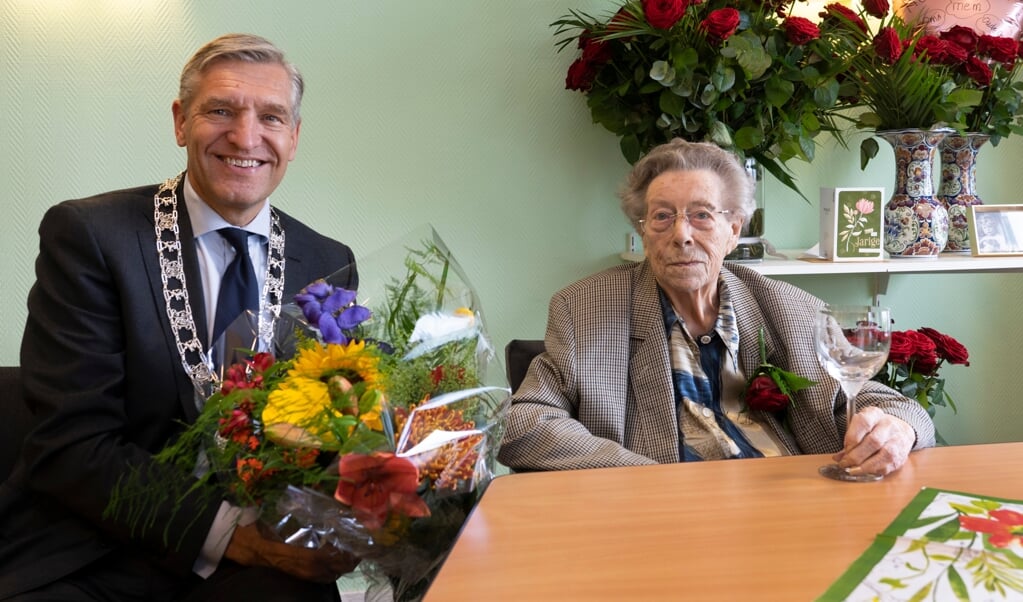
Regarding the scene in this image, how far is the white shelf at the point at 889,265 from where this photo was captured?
8.34 feet

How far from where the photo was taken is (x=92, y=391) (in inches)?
62.6

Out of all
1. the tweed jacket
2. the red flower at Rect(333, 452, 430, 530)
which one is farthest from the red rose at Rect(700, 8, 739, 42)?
the red flower at Rect(333, 452, 430, 530)

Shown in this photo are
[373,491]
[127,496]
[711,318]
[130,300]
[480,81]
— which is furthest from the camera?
[480,81]

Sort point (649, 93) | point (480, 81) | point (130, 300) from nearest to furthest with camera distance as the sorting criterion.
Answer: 1. point (130, 300)
2. point (649, 93)
3. point (480, 81)

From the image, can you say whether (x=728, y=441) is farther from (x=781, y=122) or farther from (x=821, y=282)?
(x=821, y=282)

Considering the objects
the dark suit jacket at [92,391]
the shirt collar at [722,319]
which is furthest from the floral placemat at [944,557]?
the dark suit jacket at [92,391]

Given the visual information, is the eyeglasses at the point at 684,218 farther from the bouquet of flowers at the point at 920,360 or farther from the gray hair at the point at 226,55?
the gray hair at the point at 226,55

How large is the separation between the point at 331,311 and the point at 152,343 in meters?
0.58

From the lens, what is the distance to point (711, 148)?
2.10 m

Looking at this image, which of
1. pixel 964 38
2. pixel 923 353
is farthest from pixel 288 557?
pixel 964 38

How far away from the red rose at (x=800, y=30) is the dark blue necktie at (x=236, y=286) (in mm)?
1442

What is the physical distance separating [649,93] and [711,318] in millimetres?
716

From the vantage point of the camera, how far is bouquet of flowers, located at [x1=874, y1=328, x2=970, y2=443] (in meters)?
2.36

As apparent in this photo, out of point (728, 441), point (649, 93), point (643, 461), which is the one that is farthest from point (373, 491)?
point (649, 93)
